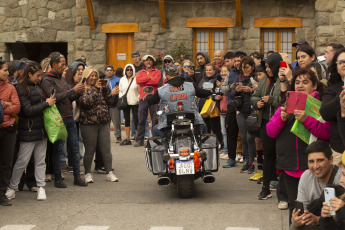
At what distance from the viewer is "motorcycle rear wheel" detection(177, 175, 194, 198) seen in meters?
8.26

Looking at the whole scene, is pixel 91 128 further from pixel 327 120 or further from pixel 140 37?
pixel 140 37

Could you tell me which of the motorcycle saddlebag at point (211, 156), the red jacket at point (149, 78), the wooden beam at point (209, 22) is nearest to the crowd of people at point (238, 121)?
the motorcycle saddlebag at point (211, 156)

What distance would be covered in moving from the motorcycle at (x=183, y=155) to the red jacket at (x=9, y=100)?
1.90 meters

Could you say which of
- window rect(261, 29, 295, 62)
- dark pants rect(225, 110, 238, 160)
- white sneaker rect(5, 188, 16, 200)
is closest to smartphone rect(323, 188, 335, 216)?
white sneaker rect(5, 188, 16, 200)

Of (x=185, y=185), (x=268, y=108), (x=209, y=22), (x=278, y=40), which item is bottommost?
(x=185, y=185)

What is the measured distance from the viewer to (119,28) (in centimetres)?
2041

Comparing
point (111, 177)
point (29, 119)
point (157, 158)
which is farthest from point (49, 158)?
point (157, 158)

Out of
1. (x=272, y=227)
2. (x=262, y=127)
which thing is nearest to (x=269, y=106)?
(x=262, y=127)

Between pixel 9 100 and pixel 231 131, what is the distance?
419cm

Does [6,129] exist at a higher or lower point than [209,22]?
lower

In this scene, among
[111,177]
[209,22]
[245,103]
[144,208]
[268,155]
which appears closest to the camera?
[144,208]

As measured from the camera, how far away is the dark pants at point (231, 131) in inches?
428

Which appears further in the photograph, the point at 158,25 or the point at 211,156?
the point at 158,25

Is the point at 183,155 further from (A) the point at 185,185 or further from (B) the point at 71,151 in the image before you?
(B) the point at 71,151
